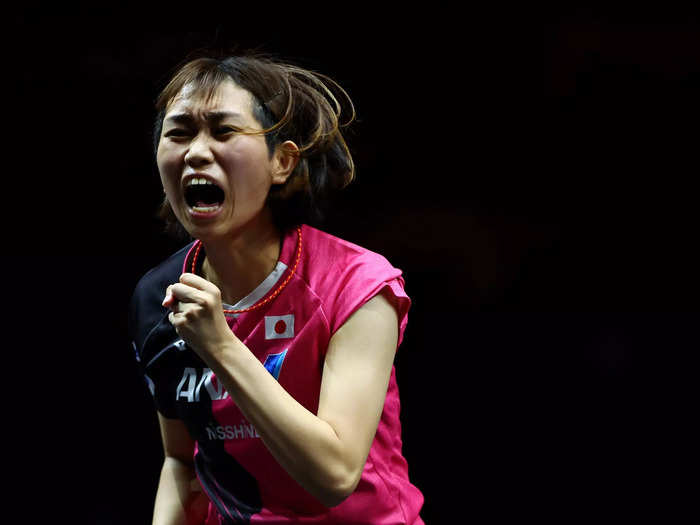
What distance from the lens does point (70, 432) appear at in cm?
185

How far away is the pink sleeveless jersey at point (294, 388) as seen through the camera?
42.1 inches

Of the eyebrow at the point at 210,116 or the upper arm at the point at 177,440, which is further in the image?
the upper arm at the point at 177,440

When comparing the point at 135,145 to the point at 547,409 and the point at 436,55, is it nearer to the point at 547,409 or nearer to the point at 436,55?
the point at 436,55

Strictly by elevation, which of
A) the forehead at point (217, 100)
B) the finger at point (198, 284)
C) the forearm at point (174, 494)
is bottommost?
the forearm at point (174, 494)

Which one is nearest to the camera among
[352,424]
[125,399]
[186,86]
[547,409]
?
[352,424]

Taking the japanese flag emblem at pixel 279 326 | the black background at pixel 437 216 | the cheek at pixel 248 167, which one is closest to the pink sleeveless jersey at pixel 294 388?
the japanese flag emblem at pixel 279 326

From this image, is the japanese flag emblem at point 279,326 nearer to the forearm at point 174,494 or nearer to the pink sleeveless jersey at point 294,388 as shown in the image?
the pink sleeveless jersey at point 294,388

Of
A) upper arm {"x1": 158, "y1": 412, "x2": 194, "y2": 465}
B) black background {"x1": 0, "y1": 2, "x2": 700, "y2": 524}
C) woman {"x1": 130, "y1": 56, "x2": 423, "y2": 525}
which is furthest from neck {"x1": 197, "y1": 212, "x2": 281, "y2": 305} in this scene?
black background {"x1": 0, "y1": 2, "x2": 700, "y2": 524}

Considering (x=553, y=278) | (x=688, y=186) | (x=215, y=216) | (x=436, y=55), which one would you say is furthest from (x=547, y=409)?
(x=215, y=216)

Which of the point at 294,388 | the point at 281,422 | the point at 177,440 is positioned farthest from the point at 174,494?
the point at 281,422

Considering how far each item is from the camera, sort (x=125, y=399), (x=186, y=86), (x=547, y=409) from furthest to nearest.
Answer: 1. (x=125, y=399)
2. (x=547, y=409)
3. (x=186, y=86)

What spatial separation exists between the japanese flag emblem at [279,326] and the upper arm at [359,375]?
0.24ft

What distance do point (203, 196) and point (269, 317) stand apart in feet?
0.56

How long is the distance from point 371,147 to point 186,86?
882 mm
